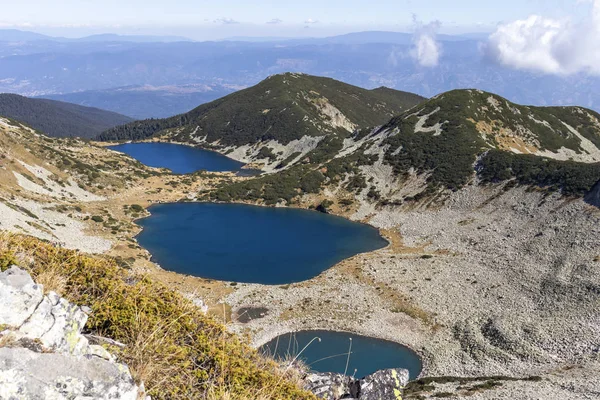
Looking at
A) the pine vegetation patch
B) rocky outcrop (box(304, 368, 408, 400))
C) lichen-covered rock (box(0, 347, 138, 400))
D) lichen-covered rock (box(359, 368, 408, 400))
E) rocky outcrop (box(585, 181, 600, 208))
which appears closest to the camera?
lichen-covered rock (box(0, 347, 138, 400))

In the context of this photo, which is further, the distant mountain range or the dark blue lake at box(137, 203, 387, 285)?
the distant mountain range

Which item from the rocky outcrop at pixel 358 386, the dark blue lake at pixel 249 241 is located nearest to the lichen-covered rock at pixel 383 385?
the rocky outcrop at pixel 358 386

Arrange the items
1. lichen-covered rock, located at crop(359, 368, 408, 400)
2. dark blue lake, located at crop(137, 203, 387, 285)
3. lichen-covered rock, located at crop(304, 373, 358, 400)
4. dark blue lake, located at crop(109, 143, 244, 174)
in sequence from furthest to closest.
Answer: dark blue lake, located at crop(109, 143, 244, 174), dark blue lake, located at crop(137, 203, 387, 285), lichen-covered rock, located at crop(359, 368, 408, 400), lichen-covered rock, located at crop(304, 373, 358, 400)

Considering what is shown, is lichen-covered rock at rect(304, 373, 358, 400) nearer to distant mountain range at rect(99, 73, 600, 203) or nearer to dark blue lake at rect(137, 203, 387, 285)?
dark blue lake at rect(137, 203, 387, 285)

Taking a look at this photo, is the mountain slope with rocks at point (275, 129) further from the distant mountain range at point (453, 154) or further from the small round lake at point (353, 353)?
the small round lake at point (353, 353)

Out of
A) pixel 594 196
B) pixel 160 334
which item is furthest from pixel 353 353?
pixel 594 196

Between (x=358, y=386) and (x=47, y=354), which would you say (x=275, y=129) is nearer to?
(x=358, y=386)

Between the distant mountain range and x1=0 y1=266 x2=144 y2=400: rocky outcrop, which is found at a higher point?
x1=0 y1=266 x2=144 y2=400: rocky outcrop

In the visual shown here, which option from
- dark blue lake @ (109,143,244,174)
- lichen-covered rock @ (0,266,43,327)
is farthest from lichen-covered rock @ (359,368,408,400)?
dark blue lake @ (109,143,244,174)
